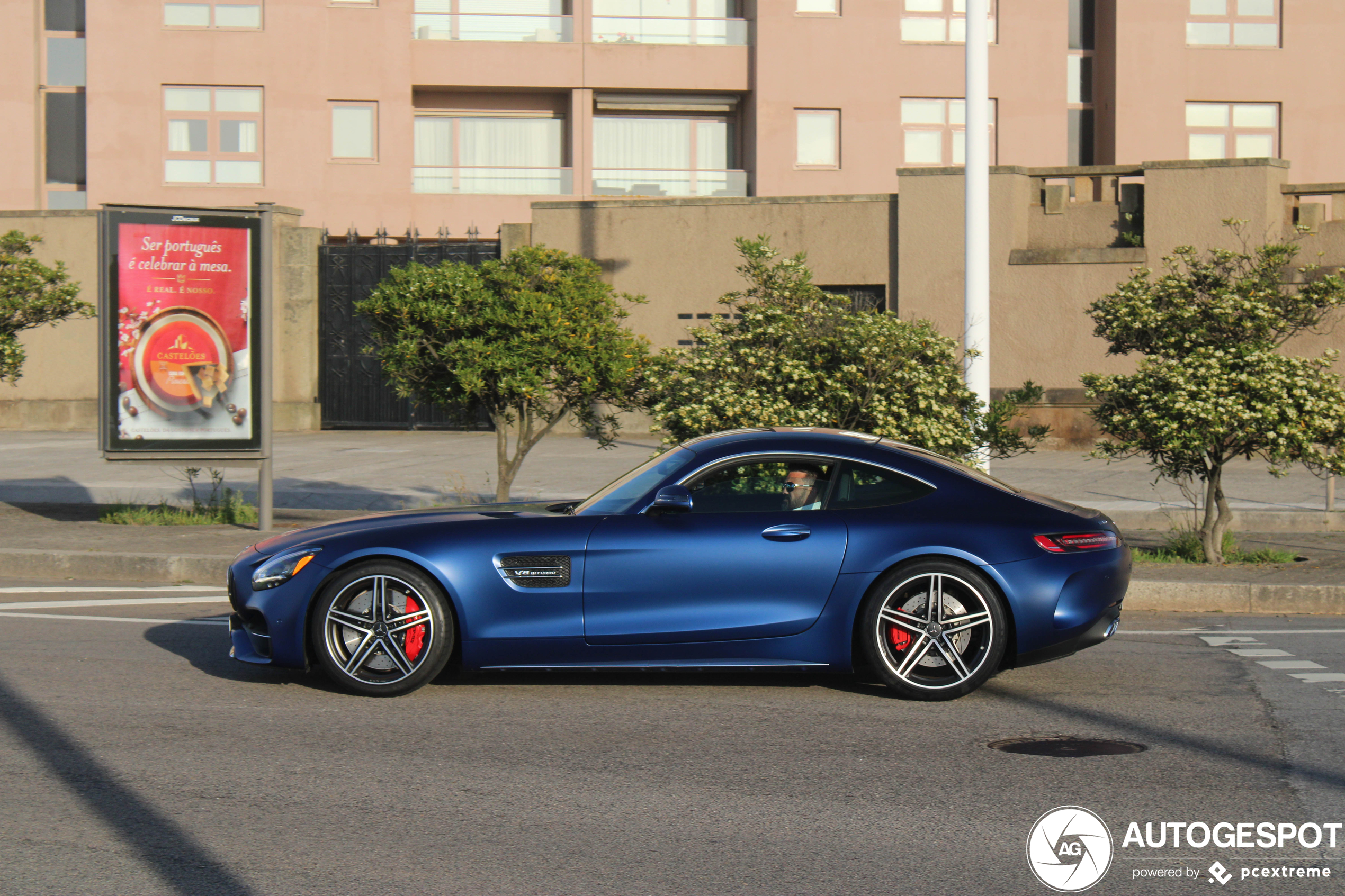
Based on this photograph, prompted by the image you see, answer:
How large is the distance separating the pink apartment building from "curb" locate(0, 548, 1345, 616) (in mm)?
22495

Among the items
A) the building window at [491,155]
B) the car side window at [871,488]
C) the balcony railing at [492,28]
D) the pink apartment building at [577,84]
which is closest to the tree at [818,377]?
the car side window at [871,488]

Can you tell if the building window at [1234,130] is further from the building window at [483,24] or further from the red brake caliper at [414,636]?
the red brake caliper at [414,636]

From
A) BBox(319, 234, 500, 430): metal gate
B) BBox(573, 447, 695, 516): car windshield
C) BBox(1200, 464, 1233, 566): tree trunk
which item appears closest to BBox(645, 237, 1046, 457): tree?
BBox(1200, 464, 1233, 566): tree trunk

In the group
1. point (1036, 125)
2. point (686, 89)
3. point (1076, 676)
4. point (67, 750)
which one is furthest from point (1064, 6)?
point (67, 750)

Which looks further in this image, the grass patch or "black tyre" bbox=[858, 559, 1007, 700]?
the grass patch

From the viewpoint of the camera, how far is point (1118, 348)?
11.1 metres

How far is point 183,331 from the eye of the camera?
11.9 m

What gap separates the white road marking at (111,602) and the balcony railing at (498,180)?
2486 centimetres

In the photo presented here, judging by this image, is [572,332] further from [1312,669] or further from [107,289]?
[1312,669]

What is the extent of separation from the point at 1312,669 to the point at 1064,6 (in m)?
28.4

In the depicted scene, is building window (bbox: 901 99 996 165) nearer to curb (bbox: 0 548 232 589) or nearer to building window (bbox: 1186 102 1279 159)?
building window (bbox: 1186 102 1279 159)

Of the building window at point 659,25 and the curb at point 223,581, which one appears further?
the building window at point 659,25

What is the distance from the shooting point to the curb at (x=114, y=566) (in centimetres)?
1069

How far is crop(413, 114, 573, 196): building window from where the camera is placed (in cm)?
3369
